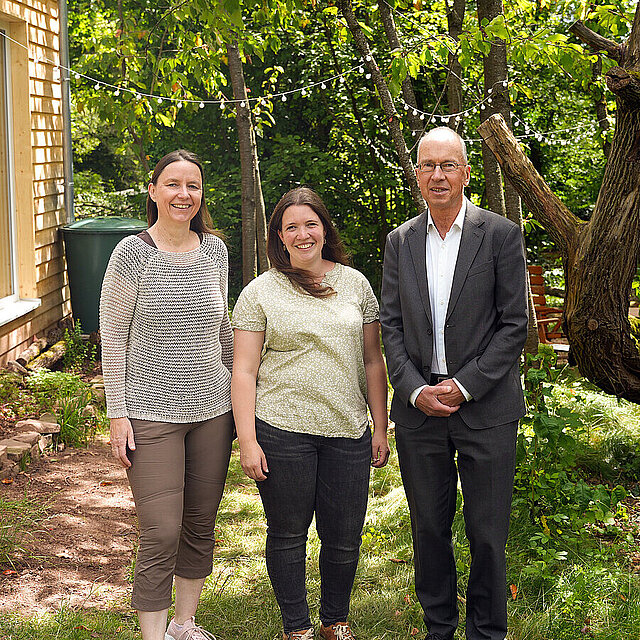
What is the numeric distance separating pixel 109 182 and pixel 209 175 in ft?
18.0

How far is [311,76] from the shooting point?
1071 centimetres

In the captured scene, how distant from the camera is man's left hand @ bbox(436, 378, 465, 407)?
9.24ft

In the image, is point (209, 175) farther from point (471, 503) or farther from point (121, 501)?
point (471, 503)

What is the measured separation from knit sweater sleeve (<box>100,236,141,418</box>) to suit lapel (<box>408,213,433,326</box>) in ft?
3.16

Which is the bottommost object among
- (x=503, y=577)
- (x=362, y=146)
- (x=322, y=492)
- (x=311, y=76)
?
(x=503, y=577)

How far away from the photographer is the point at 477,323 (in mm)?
2850

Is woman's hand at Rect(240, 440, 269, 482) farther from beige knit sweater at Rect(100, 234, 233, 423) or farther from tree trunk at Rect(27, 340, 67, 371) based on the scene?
tree trunk at Rect(27, 340, 67, 371)

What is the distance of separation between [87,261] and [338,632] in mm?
5379

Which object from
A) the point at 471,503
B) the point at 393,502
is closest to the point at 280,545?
the point at 471,503

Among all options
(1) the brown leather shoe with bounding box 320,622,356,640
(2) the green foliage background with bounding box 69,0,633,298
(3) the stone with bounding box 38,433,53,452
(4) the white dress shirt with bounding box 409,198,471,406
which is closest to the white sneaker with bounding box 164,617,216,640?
(1) the brown leather shoe with bounding box 320,622,356,640

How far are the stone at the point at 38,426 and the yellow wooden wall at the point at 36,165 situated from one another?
1.18 metres

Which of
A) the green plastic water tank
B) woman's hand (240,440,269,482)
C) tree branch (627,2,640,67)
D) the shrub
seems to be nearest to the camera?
woman's hand (240,440,269,482)

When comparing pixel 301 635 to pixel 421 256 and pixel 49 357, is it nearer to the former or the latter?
pixel 421 256

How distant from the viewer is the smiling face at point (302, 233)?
2.98 meters
